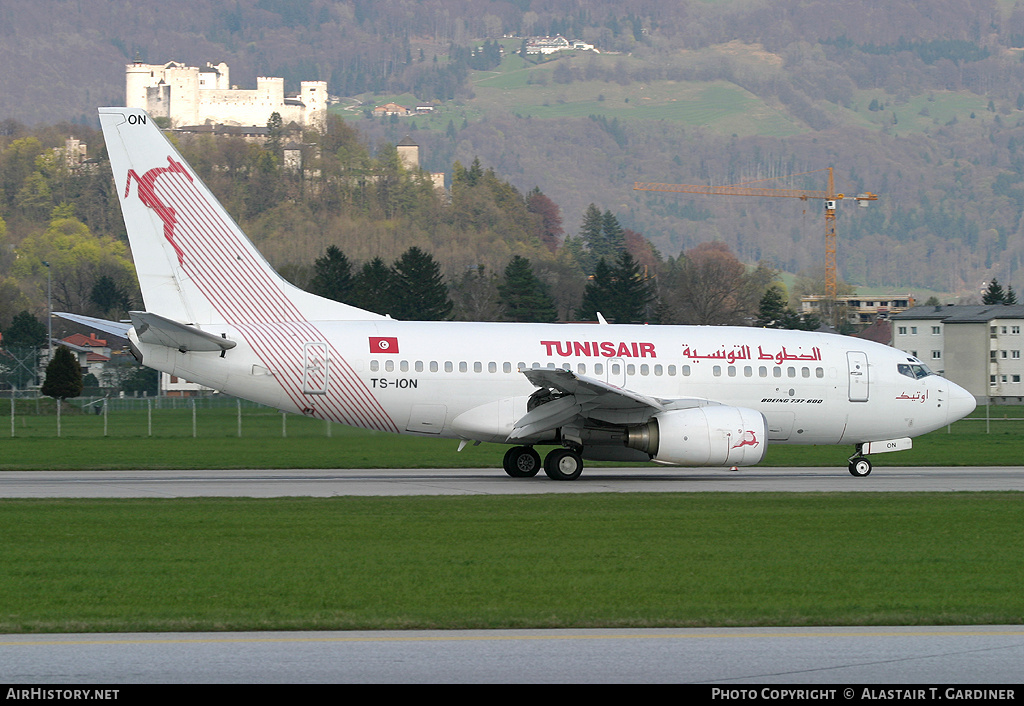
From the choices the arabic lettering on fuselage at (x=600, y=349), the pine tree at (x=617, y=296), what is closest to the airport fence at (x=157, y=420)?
the arabic lettering on fuselage at (x=600, y=349)

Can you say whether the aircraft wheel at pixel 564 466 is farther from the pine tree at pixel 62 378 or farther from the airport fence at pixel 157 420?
the pine tree at pixel 62 378

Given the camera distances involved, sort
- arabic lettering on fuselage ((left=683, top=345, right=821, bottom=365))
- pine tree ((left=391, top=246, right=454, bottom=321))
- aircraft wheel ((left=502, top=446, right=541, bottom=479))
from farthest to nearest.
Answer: pine tree ((left=391, top=246, right=454, bottom=321)) → arabic lettering on fuselage ((left=683, top=345, right=821, bottom=365)) → aircraft wheel ((left=502, top=446, right=541, bottom=479))

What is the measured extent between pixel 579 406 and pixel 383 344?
14.5 feet

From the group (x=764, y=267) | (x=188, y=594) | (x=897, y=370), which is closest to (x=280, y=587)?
(x=188, y=594)

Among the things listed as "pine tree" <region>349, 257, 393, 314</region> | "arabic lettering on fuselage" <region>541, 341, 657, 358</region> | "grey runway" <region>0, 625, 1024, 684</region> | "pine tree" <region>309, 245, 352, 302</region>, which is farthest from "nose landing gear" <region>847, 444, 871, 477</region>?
Answer: "pine tree" <region>309, 245, 352, 302</region>

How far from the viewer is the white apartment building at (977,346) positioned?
113 metres

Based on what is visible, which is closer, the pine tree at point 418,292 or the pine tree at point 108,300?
the pine tree at point 418,292

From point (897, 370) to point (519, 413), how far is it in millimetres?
9344

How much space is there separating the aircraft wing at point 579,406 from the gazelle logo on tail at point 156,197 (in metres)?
8.14

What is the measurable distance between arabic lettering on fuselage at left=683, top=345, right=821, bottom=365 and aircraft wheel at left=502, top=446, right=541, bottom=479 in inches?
161

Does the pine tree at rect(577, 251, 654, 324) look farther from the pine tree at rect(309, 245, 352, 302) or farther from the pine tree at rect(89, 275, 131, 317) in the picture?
the pine tree at rect(89, 275, 131, 317)

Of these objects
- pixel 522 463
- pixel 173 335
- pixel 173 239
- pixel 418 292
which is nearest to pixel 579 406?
pixel 522 463

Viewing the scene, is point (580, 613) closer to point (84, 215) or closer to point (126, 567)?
point (126, 567)

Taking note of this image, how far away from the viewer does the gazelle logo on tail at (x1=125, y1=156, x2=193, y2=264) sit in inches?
1136
